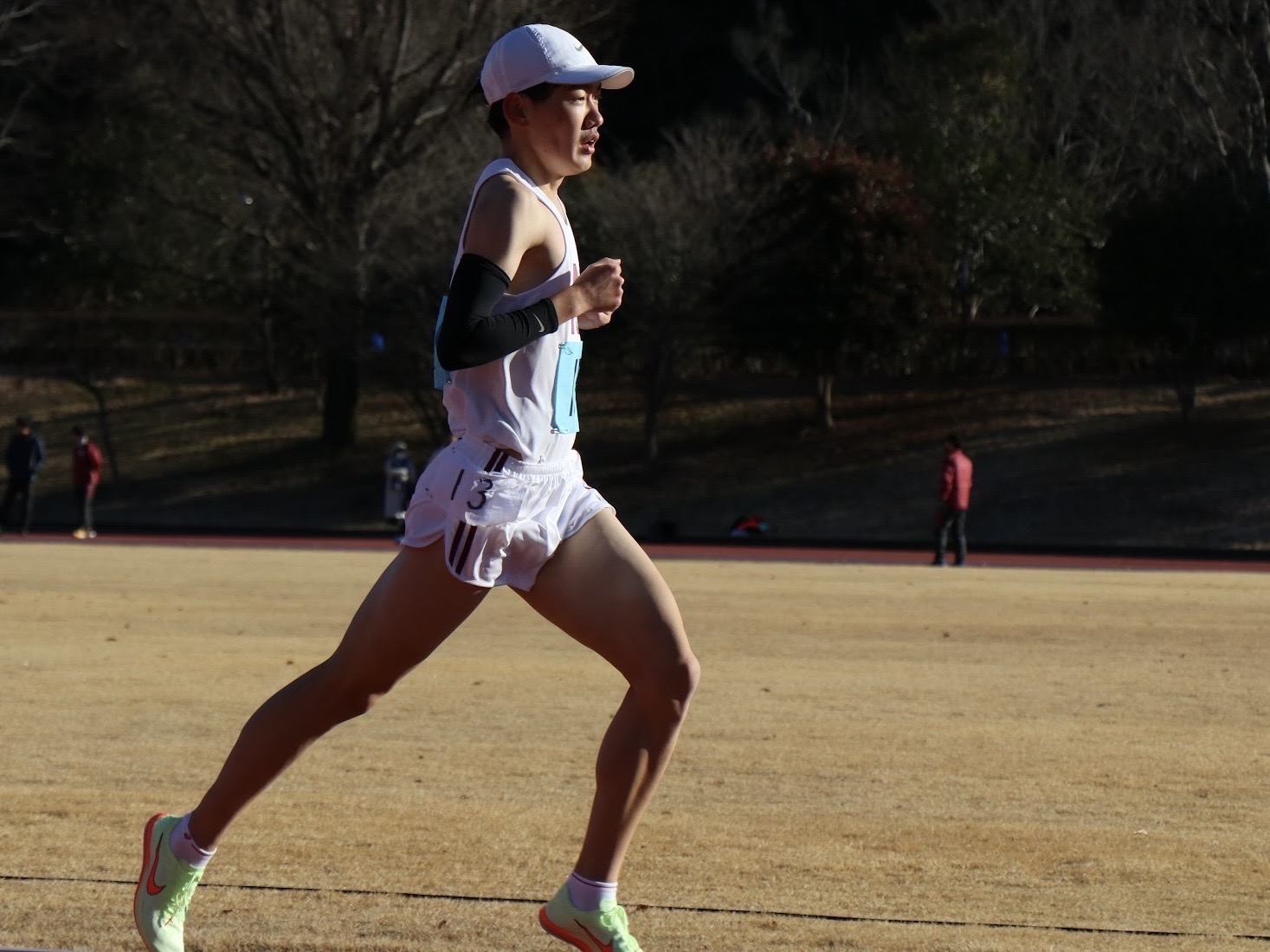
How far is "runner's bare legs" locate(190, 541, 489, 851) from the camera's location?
4.70 m

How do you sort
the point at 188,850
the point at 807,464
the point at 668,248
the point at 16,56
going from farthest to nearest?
the point at 16,56 → the point at 668,248 → the point at 807,464 → the point at 188,850

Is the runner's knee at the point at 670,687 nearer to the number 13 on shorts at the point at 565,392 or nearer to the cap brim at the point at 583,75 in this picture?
the number 13 on shorts at the point at 565,392

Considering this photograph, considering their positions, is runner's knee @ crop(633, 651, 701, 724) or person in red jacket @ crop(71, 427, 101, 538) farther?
person in red jacket @ crop(71, 427, 101, 538)

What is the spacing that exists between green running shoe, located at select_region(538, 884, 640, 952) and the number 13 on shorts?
1126 millimetres

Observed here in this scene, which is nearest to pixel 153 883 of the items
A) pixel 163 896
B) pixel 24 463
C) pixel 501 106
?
pixel 163 896

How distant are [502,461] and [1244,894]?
269 centimetres

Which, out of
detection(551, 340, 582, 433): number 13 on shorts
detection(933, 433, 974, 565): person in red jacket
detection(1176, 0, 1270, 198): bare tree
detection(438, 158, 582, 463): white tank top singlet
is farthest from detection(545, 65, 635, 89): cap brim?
detection(1176, 0, 1270, 198): bare tree

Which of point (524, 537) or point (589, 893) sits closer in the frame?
point (524, 537)

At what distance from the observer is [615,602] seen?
468cm

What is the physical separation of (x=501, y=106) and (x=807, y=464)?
36815 mm

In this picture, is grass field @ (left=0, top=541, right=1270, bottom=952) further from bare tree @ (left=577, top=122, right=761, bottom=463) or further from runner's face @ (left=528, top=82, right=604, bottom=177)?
bare tree @ (left=577, top=122, right=761, bottom=463)

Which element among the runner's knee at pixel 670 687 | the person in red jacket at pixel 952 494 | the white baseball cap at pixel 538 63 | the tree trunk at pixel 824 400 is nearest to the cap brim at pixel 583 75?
the white baseball cap at pixel 538 63

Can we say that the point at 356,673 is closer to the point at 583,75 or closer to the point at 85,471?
the point at 583,75

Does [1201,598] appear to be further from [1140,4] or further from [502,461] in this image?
[1140,4]
